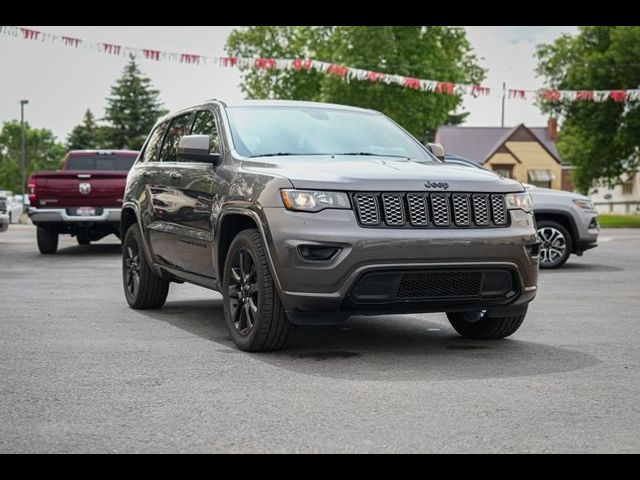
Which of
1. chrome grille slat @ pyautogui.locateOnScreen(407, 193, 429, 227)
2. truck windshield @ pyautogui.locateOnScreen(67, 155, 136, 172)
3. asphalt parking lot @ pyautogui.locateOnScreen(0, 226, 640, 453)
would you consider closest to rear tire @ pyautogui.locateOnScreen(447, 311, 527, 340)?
→ asphalt parking lot @ pyautogui.locateOnScreen(0, 226, 640, 453)

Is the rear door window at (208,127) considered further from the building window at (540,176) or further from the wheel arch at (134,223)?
the building window at (540,176)

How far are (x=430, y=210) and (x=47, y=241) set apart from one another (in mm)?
13229

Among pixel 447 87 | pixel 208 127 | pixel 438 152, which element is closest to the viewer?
pixel 208 127

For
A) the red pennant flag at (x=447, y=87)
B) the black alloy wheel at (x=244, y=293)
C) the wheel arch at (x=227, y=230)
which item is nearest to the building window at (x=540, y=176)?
the red pennant flag at (x=447, y=87)

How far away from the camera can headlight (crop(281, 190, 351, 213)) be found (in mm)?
6797

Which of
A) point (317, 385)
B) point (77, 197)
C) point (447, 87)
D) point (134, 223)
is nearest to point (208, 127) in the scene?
point (134, 223)

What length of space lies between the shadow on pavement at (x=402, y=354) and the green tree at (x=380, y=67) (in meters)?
46.2

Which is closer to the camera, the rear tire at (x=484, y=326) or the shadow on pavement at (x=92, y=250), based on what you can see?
the rear tire at (x=484, y=326)

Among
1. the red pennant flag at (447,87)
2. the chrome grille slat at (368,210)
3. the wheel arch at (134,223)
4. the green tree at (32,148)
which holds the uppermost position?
the red pennant flag at (447,87)

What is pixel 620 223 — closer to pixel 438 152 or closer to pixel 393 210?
pixel 438 152

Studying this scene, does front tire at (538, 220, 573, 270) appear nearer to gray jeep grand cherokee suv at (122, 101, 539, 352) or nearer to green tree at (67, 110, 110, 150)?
gray jeep grand cherokee suv at (122, 101, 539, 352)

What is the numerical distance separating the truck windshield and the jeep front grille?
14580mm

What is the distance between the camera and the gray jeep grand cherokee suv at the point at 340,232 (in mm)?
6785

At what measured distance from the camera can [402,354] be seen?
7.22m
